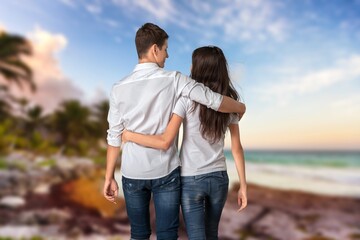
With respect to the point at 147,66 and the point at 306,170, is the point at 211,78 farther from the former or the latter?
the point at 306,170

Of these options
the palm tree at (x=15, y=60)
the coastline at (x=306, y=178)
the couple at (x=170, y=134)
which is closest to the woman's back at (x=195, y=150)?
the couple at (x=170, y=134)

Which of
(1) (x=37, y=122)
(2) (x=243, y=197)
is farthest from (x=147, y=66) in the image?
(1) (x=37, y=122)

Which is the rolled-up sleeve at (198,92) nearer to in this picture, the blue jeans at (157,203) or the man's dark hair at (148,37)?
the man's dark hair at (148,37)

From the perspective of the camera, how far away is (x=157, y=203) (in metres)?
1.52

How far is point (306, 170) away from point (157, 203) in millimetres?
5394

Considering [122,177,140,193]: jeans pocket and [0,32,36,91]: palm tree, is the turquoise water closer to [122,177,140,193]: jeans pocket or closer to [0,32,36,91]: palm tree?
[0,32,36,91]: palm tree

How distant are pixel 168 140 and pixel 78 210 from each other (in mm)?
3965

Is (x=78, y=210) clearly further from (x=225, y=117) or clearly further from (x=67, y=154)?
(x=225, y=117)

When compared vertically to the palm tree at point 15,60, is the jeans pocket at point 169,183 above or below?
below

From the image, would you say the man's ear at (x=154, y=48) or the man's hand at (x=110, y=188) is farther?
the man's hand at (x=110, y=188)

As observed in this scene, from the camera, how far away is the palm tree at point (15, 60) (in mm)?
5137

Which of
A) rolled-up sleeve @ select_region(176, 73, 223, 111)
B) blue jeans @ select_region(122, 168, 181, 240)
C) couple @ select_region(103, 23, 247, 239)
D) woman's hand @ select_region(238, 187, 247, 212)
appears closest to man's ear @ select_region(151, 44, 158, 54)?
couple @ select_region(103, 23, 247, 239)

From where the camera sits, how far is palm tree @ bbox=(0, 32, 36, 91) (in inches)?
202

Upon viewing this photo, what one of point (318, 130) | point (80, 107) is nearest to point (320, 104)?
point (318, 130)
